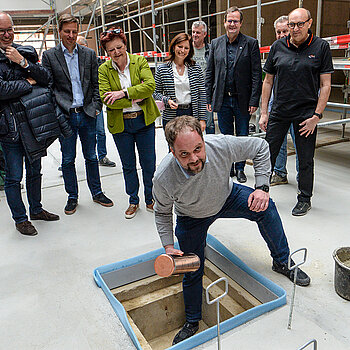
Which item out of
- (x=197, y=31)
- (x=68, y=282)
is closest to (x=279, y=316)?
(x=68, y=282)

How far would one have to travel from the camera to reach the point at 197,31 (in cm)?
400

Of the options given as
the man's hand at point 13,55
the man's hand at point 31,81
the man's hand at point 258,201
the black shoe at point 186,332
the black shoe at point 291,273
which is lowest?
the black shoe at point 186,332

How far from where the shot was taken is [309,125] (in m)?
2.74

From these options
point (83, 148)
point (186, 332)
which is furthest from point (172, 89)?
point (186, 332)

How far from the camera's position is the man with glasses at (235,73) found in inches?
132

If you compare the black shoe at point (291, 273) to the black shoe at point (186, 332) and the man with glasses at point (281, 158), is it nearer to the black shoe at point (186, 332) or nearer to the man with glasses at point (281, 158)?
the black shoe at point (186, 332)

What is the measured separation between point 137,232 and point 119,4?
27.5 ft

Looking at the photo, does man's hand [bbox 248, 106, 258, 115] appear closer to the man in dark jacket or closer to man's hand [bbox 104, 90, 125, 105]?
man's hand [bbox 104, 90, 125, 105]

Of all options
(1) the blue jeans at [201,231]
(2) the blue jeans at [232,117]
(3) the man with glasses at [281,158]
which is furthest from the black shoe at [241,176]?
(1) the blue jeans at [201,231]

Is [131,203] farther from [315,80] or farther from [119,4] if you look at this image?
[119,4]

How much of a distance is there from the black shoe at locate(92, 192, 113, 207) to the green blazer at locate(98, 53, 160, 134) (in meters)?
0.72

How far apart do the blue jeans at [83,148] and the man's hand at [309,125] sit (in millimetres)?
1619

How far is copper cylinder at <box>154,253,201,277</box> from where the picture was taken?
142cm

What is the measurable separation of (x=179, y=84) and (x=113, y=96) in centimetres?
70
